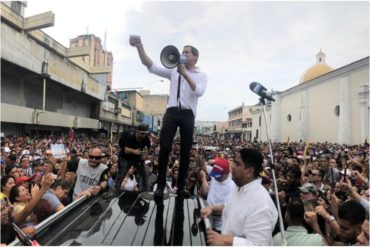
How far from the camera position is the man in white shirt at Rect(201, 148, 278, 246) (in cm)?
234

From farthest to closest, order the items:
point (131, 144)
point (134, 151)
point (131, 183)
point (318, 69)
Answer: point (318, 69)
point (131, 183)
point (131, 144)
point (134, 151)

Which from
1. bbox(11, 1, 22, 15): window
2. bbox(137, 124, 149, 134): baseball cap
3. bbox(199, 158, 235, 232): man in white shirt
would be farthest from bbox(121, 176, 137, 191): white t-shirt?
bbox(11, 1, 22, 15): window

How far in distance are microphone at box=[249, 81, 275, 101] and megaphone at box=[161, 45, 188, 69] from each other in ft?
2.60

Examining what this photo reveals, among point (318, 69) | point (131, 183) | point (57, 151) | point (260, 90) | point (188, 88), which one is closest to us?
point (260, 90)

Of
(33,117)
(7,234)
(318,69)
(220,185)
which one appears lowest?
(7,234)

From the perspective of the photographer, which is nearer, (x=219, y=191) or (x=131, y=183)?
(x=219, y=191)

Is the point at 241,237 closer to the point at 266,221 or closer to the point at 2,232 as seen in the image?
the point at 266,221

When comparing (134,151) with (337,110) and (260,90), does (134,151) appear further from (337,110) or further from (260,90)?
(337,110)

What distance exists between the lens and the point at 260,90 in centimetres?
333

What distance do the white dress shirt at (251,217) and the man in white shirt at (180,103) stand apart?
135 centimetres

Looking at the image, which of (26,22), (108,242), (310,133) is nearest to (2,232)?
(108,242)

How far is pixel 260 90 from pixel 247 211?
133 centimetres

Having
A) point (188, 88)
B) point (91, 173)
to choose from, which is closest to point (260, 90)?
point (188, 88)

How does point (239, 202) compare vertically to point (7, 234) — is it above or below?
above
